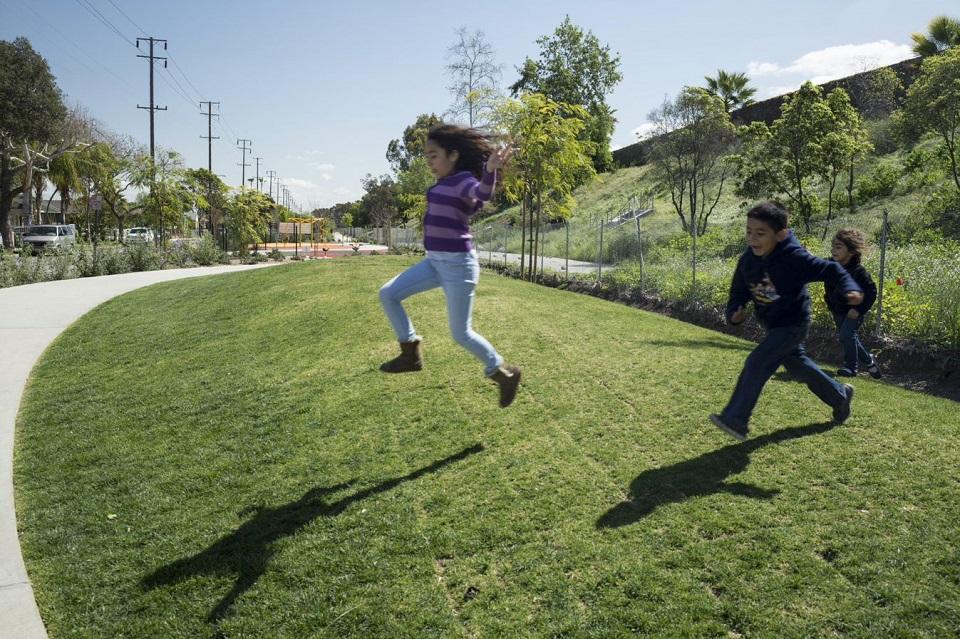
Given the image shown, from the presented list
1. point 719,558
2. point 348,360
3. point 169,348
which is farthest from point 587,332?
point 169,348

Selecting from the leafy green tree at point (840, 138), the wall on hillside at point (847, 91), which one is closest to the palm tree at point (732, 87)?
the wall on hillside at point (847, 91)

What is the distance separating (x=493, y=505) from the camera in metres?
4.33

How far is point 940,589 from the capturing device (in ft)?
10.7

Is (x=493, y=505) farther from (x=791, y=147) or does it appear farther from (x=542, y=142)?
(x=791, y=147)

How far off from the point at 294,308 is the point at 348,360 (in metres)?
3.96

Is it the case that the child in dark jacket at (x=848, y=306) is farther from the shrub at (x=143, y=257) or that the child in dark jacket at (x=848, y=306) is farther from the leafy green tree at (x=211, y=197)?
the leafy green tree at (x=211, y=197)

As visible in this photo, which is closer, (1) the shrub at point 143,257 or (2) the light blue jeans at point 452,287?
(2) the light blue jeans at point 452,287

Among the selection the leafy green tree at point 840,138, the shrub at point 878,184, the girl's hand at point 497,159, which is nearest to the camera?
the girl's hand at point 497,159

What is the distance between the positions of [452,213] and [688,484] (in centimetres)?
222

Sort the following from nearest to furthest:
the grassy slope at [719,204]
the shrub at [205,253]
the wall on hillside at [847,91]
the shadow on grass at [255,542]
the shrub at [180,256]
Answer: the shadow on grass at [255,542] < the grassy slope at [719,204] < the shrub at [180,256] < the shrub at [205,253] < the wall on hillside at [847,91]

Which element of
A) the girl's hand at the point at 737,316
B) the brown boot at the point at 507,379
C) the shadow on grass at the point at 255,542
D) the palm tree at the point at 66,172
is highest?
the palm tree at the point at 66,172

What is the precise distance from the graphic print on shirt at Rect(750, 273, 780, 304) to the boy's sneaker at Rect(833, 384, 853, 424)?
113 cm

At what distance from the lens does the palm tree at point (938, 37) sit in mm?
31470

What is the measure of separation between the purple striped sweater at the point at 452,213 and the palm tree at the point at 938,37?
36178 mm
